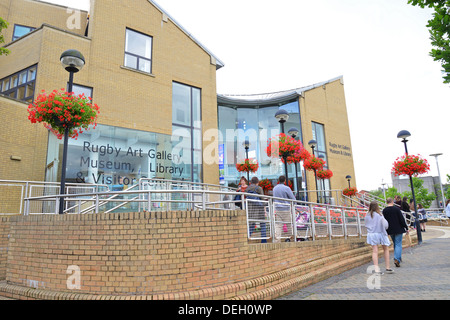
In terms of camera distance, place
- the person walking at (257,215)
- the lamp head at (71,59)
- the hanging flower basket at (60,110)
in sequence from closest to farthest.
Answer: the person walking at (257,215) < the hanging flower basket at (60,110) < the lamp head at (71,59)

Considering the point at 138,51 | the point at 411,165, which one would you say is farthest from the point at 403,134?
the point at 138,51

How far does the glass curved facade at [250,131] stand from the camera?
25719mm

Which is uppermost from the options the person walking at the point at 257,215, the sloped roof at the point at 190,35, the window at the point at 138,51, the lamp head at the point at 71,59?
the sloped roof at the point at 190,35

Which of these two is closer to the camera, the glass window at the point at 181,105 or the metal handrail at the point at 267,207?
the metal handrail at the point at 267,207

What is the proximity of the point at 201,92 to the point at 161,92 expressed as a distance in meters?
2.87

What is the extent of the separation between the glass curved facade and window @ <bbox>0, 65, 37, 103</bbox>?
15112mm

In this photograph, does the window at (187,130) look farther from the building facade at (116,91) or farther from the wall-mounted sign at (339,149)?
the wall-mounted sign at (339,149)

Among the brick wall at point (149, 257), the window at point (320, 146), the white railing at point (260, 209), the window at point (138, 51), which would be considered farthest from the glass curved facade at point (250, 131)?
the brick wall at point (149, 257)

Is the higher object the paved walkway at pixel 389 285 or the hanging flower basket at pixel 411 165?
the hanging flower basket at pixel 411 165

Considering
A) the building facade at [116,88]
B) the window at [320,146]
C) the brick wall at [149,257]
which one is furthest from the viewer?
the window at [320,146]

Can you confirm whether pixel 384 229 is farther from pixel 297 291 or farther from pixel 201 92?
pixel 201 92

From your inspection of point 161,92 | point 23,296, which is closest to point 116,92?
point 161,92

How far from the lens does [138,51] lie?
51.4ft

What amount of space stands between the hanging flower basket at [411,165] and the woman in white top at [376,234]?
6.87 m
